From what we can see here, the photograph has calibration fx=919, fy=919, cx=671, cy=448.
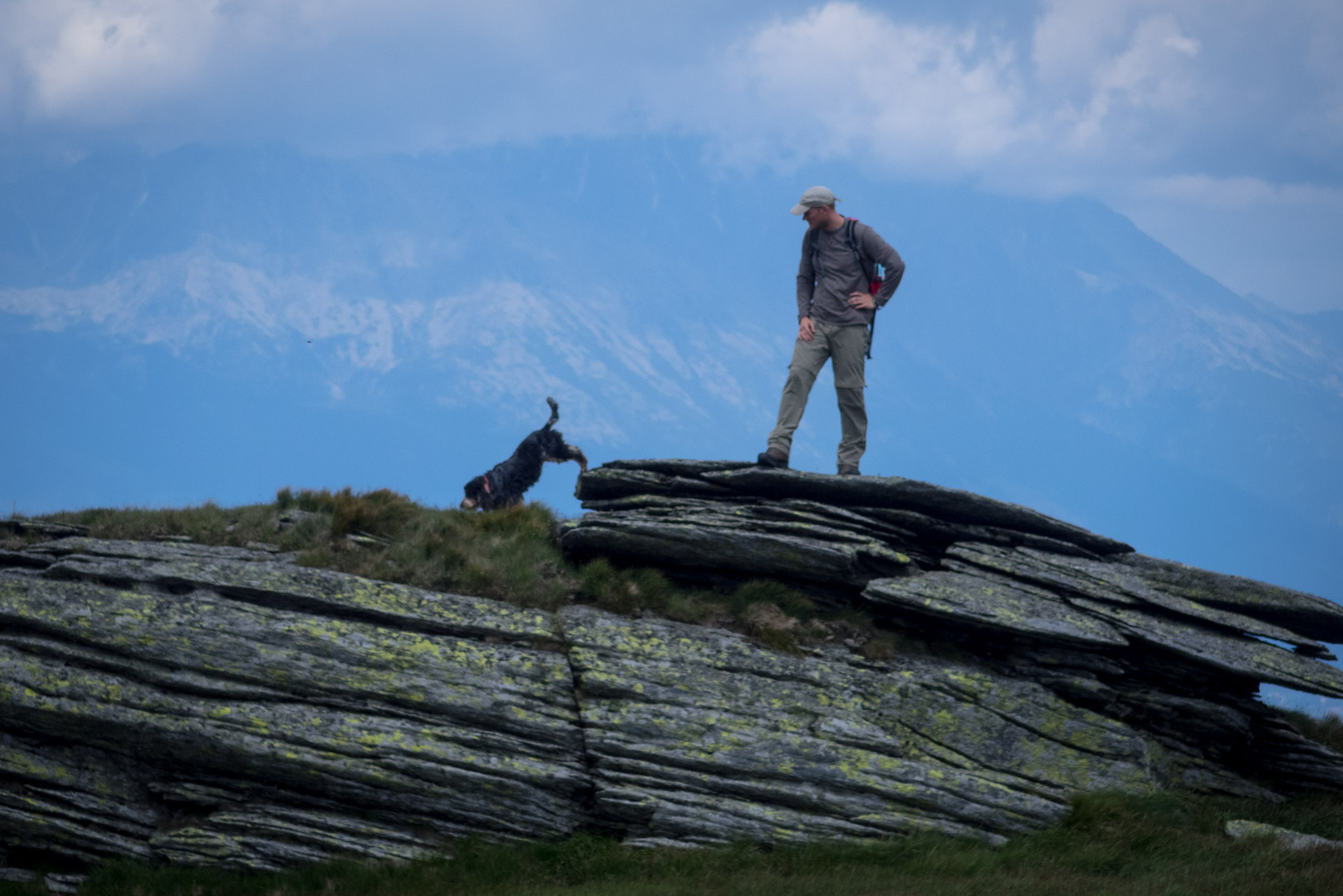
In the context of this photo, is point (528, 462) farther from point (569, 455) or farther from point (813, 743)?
point (813, 743)

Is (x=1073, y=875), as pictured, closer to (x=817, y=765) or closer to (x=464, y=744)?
(x=817, y=765)

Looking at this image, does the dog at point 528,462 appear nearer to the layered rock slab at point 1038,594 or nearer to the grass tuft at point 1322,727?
the layered rock slab at point 1038,594

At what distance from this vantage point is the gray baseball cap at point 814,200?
17.0 metres

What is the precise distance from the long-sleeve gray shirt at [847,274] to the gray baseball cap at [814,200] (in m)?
0.54

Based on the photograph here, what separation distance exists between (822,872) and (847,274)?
10611 mm

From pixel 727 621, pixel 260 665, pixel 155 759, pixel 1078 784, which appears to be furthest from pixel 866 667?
pixel 155 759

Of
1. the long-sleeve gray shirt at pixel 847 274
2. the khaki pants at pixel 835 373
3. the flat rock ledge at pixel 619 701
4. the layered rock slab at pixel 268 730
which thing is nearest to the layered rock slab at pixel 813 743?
the flat rock ledge at pixel 619 701

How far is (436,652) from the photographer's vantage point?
1278cm

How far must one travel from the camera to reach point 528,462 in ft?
71.6

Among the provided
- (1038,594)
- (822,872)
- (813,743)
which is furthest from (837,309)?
(822,872)

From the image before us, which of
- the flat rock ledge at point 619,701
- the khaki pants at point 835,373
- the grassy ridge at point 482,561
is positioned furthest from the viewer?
the khaki pants at point 835,373

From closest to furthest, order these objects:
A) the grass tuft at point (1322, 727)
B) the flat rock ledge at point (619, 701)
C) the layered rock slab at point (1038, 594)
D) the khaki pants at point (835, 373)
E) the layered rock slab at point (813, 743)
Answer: the layered rock slab at point (813, 743)
the flat rock ledge at point (619, 701)
the layered rock slab at point (1038, 594)
the grass tuft at point (1322, 727)
the khaki pants at point (835, 373)

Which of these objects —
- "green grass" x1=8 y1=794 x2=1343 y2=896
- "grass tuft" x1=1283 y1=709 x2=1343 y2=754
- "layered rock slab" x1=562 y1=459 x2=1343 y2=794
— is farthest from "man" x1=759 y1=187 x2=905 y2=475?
"grass tuft" x1=1283 y1=709 x2=1343 y2=754

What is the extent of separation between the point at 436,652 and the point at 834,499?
300 inches
